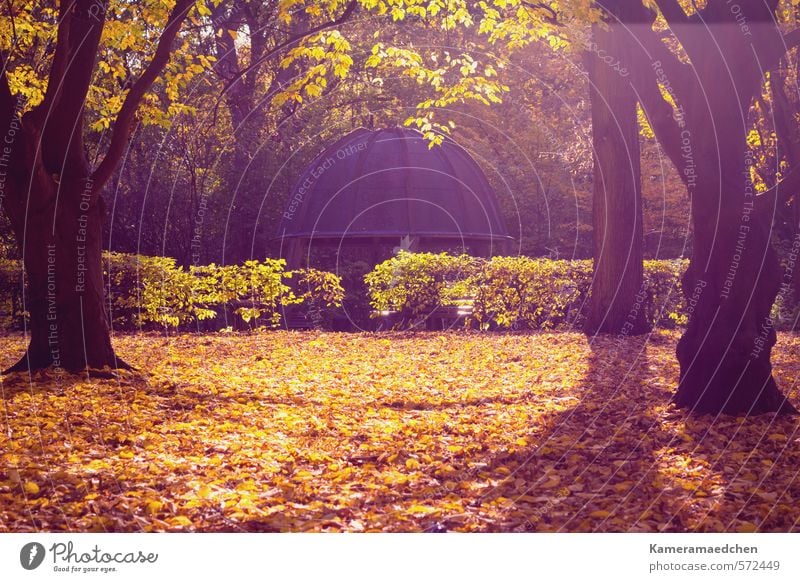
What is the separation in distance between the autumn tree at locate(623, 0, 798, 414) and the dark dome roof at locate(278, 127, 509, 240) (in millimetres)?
13585

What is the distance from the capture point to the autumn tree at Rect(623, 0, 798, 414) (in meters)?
9.65

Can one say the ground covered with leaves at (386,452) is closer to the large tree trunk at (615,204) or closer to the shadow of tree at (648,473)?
the shadow of tree at (648,473)

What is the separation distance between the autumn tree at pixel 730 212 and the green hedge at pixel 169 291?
1120 cm

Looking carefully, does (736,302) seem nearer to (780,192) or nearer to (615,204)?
(780,192)

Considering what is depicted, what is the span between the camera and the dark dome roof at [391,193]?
23312 millimetres

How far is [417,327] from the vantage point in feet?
67.3

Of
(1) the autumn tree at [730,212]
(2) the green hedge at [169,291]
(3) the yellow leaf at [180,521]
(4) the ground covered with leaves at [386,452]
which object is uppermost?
(1) the autumn tree at [730,212]

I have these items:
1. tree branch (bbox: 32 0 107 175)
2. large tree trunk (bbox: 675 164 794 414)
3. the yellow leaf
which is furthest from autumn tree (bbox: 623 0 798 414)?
tree branch (bbox: 32 0 107 175)

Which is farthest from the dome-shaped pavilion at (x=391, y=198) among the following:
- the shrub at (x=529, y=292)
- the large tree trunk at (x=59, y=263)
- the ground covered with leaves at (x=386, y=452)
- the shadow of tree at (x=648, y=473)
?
the shadow of tree at (x=648, y=473)

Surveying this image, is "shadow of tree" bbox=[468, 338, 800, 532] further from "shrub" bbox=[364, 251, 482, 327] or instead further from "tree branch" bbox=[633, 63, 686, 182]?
"shrub" bbox=[364, 251, 482, 327]

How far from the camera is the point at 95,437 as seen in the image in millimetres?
8922

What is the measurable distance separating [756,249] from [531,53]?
2520cm

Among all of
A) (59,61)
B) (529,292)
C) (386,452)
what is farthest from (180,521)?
(529,292)

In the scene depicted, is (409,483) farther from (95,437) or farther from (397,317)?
(397,317)
